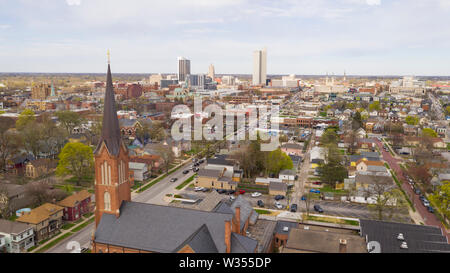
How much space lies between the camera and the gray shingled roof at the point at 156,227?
71.9 ft

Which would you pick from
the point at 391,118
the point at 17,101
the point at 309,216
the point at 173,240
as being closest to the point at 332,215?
the point at 309,216

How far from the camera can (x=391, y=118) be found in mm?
112188

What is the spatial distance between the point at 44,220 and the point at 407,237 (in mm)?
34042

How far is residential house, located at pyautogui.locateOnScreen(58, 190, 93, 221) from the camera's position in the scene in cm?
3662

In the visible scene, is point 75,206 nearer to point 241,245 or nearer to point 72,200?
point 72,200

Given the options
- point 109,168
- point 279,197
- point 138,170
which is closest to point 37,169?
point 138,170

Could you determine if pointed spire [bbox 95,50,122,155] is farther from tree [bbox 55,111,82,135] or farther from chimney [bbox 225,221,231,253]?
tree [bbox 55,111,82,135]

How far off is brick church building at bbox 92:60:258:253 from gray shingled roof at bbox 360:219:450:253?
11.7 metres

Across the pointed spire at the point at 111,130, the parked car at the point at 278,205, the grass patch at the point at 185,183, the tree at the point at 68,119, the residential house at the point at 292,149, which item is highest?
the pointed spire at the point at 111,130

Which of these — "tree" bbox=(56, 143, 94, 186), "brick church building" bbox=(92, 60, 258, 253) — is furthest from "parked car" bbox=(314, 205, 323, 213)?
"tree" bbox=(56, 143, 94, 186)

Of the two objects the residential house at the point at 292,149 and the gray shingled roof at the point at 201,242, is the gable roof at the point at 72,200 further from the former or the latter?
the residential house at the point at 292,149

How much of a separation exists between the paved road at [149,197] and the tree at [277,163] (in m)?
13.4

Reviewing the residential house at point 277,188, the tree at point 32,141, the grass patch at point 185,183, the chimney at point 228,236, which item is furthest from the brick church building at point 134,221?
the tree at point 32,141
